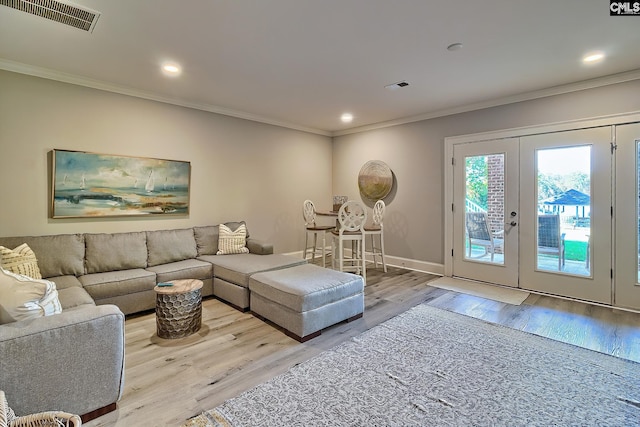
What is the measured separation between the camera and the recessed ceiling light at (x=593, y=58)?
2955 mm

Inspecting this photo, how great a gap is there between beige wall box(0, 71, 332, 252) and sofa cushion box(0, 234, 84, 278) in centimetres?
30

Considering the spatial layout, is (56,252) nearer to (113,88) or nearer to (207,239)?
(207,239)

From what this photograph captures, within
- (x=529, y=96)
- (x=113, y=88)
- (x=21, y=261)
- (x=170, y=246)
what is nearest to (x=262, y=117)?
(x=113, y=88)

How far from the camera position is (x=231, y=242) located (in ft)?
14.6

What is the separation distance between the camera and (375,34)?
8.55ft

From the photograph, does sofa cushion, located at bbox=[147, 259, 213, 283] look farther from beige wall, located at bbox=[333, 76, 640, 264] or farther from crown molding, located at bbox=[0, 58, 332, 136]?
beige wall, located at bbox=[333, 76, 640, 264]

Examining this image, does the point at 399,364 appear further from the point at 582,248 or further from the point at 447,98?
the point at 447,98

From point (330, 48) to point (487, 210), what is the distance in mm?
3263

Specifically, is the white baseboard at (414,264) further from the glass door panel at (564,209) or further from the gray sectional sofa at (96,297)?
the gray sectional sofa at (96,297)

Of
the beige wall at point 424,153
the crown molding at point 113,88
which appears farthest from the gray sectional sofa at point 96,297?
the beige wall at point 424,153

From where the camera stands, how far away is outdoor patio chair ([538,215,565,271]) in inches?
154

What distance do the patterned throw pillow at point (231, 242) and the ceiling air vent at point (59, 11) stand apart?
9.05ft

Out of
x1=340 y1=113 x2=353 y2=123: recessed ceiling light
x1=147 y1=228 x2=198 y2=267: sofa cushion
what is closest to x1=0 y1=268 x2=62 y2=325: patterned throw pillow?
x1=147 y1=228 x2=198 y2=267: sofa cushion

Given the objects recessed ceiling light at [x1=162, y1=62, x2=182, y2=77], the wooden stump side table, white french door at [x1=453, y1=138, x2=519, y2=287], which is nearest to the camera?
the wooden stump side table
